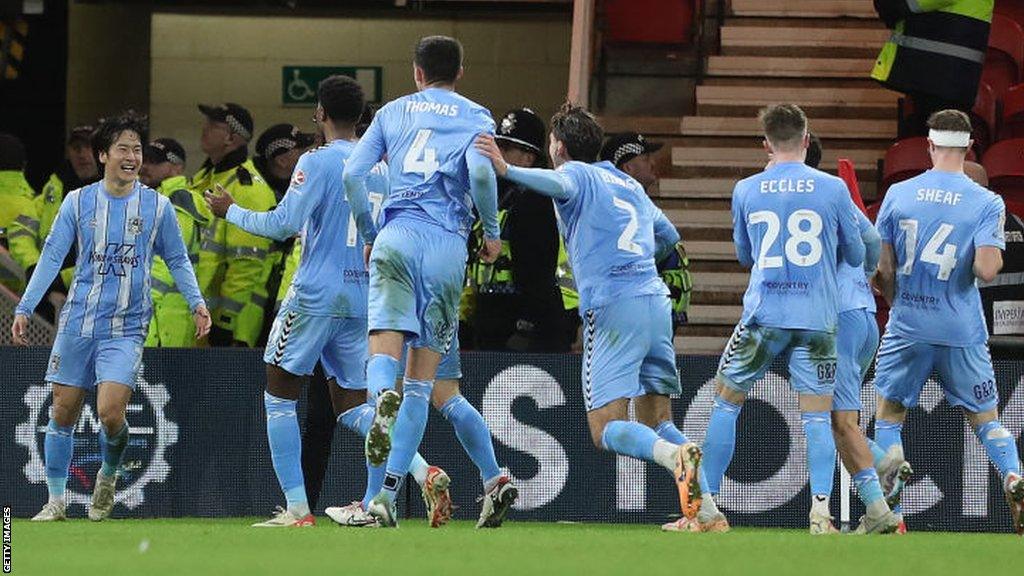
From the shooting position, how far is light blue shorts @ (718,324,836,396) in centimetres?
1080

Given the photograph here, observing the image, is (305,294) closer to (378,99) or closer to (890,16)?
(890,16)

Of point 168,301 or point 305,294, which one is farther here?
point 168,301

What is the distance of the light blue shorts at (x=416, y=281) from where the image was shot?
10.2 meters

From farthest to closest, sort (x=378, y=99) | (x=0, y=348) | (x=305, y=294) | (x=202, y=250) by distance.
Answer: (x=378, y=99) → (x=202, y=250) → (x=0, y=348) → (x=305, y=294)

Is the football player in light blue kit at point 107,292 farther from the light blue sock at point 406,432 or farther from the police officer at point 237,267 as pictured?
the police officer at point 237,267

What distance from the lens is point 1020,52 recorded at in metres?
17.2

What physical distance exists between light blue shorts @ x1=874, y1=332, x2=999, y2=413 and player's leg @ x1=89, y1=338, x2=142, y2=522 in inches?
153

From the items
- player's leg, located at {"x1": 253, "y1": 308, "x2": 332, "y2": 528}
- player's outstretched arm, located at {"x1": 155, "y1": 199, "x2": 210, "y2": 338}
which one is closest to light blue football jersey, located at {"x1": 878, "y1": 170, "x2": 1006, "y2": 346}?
player's leg, located at {"x1": 253, "y1": 308, "x2": 332, "y2": 528}

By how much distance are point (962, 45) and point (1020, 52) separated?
1743 mm

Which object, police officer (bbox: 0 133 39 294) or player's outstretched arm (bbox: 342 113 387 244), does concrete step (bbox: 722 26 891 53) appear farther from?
player's outstretched arm (bbox: 342 113 387 244)

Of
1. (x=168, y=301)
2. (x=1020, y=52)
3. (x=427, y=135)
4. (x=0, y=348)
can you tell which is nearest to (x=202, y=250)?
(x=168, y=301)

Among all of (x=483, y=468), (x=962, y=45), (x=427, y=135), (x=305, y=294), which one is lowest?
(x=483, y=468)

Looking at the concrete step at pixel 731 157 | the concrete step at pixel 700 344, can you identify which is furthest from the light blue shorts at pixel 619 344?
the concrete step at pixel 731 157

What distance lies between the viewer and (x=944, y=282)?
37.6ft
